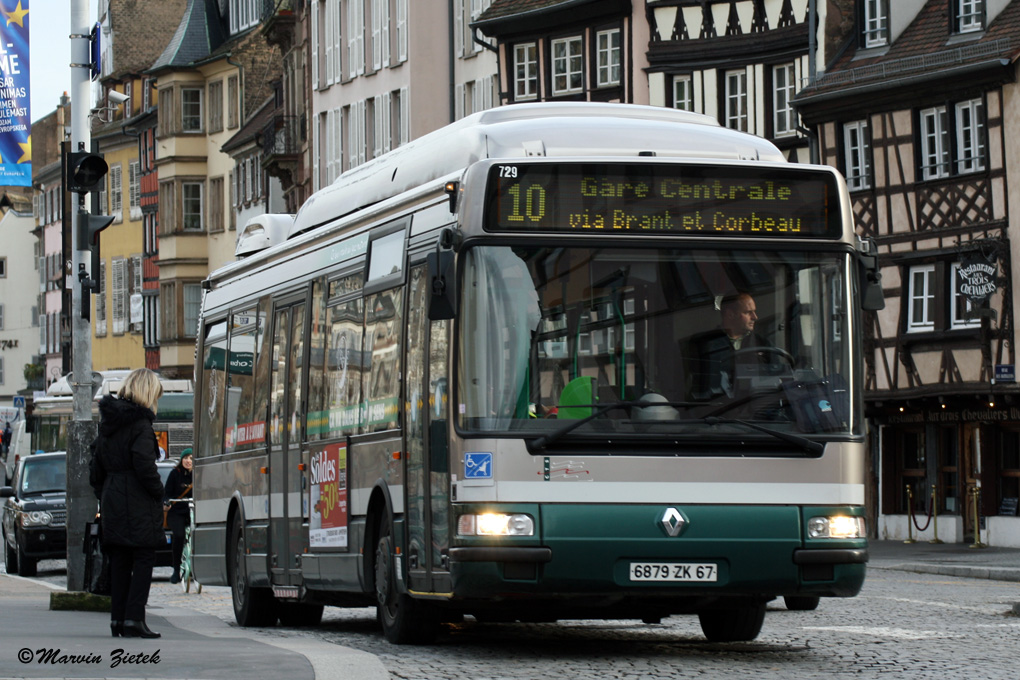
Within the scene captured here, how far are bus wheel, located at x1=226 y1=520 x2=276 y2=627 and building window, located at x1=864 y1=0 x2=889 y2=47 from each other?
27953 mm

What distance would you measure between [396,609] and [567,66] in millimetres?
39701

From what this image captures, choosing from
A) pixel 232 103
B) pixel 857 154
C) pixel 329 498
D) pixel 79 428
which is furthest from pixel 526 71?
pixel 329 498

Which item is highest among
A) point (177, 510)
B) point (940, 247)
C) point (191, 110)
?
point (191, 110)

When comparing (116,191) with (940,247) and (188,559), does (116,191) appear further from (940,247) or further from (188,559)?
(188,559)

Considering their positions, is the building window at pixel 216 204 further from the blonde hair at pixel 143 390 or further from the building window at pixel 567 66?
the blonde hair at pixel 143 390

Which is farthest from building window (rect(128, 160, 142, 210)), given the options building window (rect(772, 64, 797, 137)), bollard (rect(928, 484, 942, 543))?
bollard (rect(928, 484, 942, 543))

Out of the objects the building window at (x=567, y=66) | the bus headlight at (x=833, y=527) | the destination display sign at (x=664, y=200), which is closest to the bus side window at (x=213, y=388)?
the destination display sign at (x=664, y=200)

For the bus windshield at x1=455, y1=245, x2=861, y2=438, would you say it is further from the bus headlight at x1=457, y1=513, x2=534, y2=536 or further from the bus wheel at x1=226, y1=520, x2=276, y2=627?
the bus wheel at x1=226, y1=520, x2=276, y2=627

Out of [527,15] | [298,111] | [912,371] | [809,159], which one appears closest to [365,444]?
[912,371]

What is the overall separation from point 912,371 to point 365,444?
27.5 meters

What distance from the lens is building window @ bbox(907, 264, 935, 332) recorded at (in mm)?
40406

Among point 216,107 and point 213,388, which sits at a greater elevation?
point 216,107

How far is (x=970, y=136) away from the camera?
130 ft

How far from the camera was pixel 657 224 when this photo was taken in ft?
41.2
